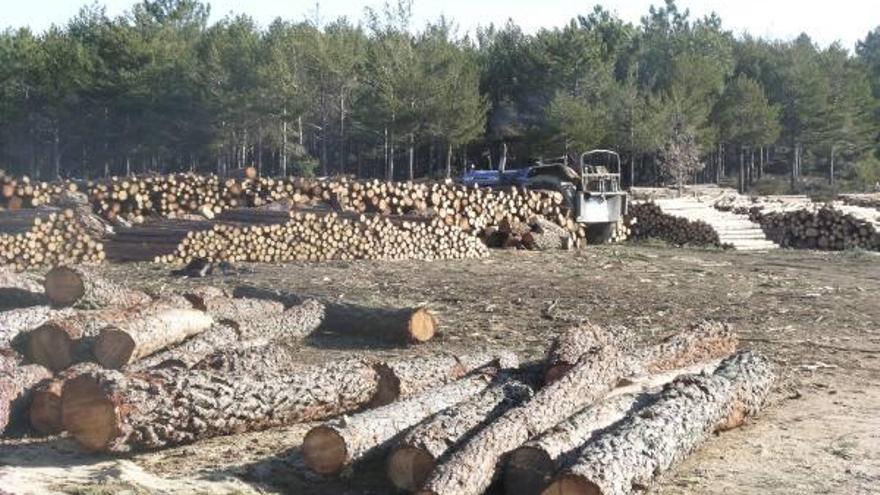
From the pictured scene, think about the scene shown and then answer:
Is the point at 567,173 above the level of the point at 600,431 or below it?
above

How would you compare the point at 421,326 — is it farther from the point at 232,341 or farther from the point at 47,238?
the point at 47,238

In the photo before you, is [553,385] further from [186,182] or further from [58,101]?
[58,101]

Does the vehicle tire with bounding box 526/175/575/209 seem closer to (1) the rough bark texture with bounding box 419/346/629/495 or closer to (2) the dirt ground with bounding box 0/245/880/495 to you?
(2) the dirt ground with bounding box 0/245/880/495

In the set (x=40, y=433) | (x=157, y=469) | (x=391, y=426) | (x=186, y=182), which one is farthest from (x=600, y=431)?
(x=186, y=182)

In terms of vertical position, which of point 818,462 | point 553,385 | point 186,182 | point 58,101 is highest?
point 58,101

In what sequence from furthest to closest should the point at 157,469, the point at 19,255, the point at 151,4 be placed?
the point at 151,4
the point at 19,255
the point at 157,469

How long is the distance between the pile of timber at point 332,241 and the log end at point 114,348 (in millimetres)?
9102

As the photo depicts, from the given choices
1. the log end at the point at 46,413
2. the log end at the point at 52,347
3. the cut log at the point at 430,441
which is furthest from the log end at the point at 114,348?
the cut log at the point at 430,441

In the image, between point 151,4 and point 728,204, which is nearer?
point 728,204

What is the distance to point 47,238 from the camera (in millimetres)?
16156

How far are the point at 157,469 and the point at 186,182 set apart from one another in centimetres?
1347

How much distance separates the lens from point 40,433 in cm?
654

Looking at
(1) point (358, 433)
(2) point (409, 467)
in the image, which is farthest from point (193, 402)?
(2) point (409, 467)

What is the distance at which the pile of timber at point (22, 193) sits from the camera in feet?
55.2
